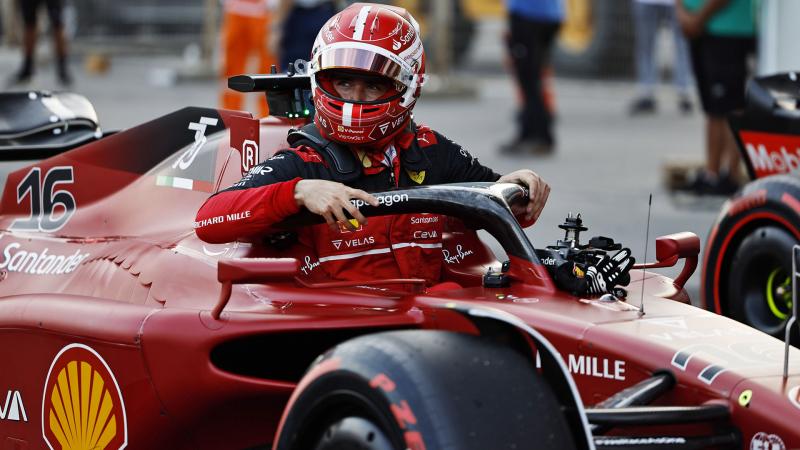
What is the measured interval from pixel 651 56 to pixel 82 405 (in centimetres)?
1266

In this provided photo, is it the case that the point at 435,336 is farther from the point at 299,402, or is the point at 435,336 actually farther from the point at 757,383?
the point at 757,383

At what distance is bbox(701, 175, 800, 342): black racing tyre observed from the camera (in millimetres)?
6469

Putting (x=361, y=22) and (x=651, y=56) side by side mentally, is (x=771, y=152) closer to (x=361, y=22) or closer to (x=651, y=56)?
(x=361, y=22)

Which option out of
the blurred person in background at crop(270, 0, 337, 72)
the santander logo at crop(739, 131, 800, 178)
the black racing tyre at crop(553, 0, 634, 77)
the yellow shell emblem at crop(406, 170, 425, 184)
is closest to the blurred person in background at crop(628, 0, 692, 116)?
the black racing tyre at crop(553, 0, 634, 77)

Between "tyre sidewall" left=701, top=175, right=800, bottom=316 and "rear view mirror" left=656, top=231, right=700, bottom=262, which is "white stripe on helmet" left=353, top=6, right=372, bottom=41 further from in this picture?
"tyre sidewall" left=701, top=175, right=800, bottom=316

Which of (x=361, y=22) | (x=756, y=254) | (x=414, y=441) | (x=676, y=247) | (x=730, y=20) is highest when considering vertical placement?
(x=361, y=22)

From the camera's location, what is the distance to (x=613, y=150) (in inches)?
576

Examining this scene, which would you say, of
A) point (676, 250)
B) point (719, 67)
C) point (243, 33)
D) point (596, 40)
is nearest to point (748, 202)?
point (676, 250)

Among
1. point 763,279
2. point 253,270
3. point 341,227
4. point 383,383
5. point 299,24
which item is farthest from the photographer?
point 299,24

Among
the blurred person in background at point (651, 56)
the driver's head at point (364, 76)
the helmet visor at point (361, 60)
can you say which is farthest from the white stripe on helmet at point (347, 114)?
the blurred person in background at point (651, 56)

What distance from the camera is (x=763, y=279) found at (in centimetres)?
662

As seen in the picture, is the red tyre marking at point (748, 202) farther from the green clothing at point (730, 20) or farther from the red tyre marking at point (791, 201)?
the green clothing at point (730, 20)

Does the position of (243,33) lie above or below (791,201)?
above

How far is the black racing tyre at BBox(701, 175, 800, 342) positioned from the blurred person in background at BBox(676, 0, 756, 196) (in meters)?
4.54
